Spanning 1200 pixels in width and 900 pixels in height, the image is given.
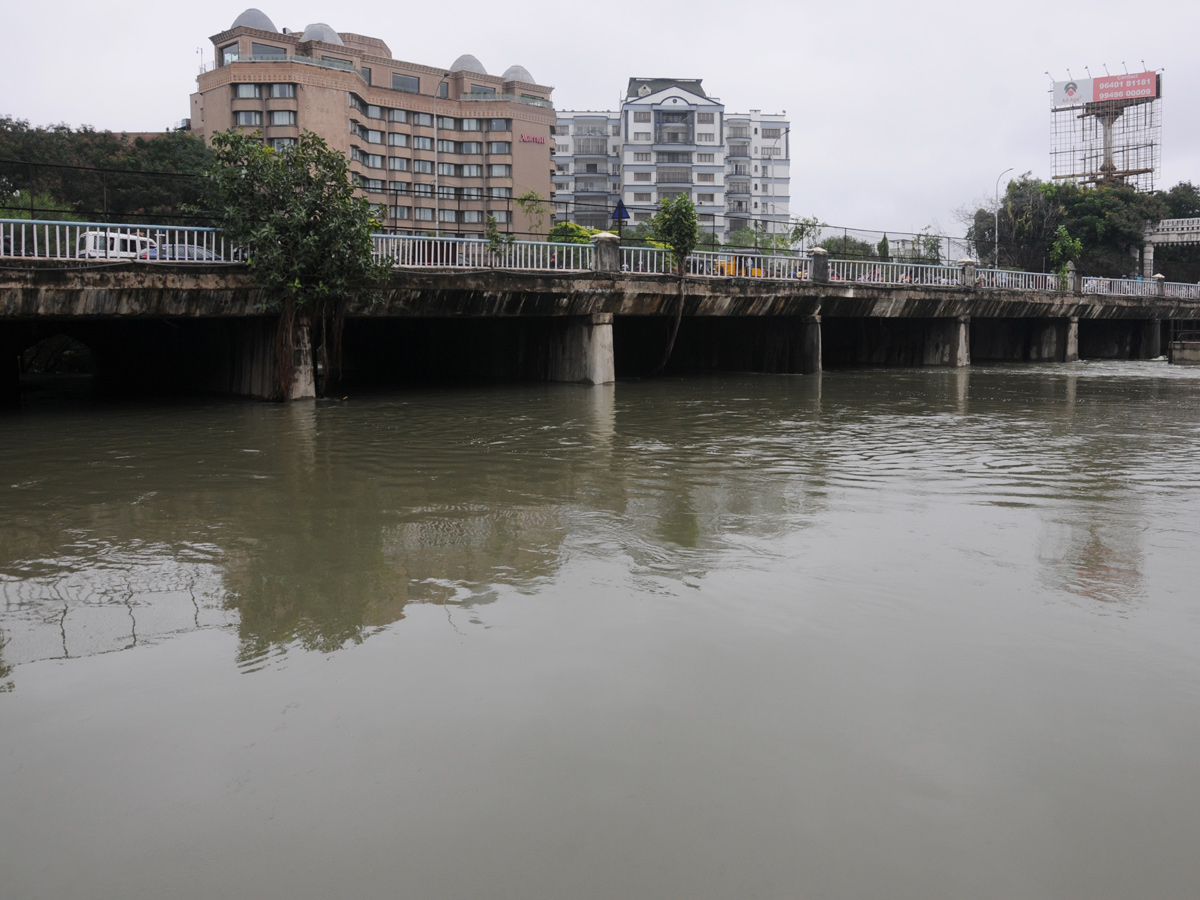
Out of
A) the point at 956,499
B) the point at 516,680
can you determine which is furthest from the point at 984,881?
the point at 956,499

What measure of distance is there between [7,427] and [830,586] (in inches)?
610

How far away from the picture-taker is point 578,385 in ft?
86.0

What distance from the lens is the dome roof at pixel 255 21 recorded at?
68.0 meters

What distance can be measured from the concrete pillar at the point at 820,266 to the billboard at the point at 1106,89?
66712mm

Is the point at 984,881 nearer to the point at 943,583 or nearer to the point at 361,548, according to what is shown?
the point at 943,583

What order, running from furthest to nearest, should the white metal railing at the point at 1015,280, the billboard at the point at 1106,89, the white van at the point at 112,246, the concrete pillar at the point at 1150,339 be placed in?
the billboard at the point at 1106,89, the concrete pillar at the point at 1150,339, the white metal railing at the point at 1015,280, the white van at the point at 112,246

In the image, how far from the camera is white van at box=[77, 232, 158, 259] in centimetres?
1797

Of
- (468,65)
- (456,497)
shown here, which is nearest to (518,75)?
(468,65)

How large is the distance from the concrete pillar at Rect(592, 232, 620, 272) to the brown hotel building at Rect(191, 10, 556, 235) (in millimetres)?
37739

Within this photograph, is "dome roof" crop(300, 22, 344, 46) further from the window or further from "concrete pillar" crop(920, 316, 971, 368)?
"concrete pillar" crop(920, 316, 971, 368)

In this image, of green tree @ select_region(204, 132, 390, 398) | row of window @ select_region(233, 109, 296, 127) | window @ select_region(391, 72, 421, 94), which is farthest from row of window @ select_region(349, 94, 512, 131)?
green tree @ select_region(204, 132, 390, 398)

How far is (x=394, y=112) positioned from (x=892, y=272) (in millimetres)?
48695

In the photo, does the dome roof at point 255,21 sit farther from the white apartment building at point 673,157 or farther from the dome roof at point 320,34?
the white apartment building at point 673,157

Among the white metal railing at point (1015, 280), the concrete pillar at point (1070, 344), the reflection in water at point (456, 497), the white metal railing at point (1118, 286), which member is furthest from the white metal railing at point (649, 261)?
the white metal railing at point (1118, 286)
